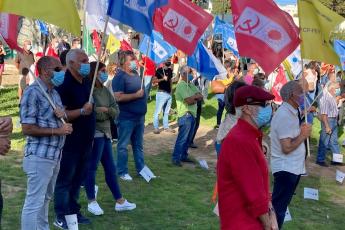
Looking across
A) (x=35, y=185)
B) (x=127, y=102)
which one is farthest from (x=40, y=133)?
(x=127, y=102)

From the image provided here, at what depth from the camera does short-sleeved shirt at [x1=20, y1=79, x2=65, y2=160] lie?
188 inches

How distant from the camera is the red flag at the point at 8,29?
4.86 m

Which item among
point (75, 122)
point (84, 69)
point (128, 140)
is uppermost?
point (84, 69)

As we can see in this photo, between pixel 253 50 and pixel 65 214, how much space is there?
304 centimetres

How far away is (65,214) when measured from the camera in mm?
5750

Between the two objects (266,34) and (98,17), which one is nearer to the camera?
(266,34)

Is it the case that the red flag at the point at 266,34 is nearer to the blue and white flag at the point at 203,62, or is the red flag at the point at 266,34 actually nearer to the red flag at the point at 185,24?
the red flag at the point at 185,24

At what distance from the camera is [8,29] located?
4.90 metres

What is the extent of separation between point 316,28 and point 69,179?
3.67m

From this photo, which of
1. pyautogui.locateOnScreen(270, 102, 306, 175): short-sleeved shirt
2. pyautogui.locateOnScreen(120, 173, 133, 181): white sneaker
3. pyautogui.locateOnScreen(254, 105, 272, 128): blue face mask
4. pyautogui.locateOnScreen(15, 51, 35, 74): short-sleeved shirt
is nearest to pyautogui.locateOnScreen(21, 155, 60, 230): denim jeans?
pyautogui.locateOnScreen(15, 51, 35, 74): short-sleeved shirt

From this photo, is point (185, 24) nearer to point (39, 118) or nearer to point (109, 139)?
point (109, 139)

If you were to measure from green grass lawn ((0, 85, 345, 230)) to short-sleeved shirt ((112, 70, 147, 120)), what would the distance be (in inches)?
42.7

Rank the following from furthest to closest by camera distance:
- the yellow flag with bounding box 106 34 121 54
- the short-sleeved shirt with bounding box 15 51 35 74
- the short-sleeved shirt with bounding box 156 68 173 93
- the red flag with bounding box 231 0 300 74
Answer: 1. the yellow flag with bounding box 106 34 121 54
2. the short-sleeved shirt with bounding box 156 68 173 93
3. the red flag with bounding box 231 0 300 74
4. the short-sleeved shirt with bounding box 15 51 35 74

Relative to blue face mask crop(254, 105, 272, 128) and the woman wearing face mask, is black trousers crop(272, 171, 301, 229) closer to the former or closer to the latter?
blue face mask crop(254, 105, 272, 128)
